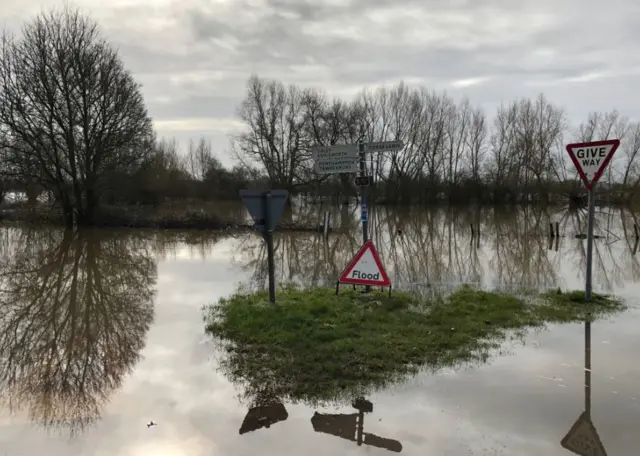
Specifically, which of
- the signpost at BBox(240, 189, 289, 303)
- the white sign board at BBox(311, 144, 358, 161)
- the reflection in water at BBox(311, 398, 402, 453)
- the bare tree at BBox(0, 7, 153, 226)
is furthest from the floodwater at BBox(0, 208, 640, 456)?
the bare tree at BBox(0, 7, 153, 226)

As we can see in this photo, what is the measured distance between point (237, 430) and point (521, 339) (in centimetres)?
415

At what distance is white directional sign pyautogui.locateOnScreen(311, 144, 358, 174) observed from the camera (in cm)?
879

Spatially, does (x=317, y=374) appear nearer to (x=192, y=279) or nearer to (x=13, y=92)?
(x=192, y=279)

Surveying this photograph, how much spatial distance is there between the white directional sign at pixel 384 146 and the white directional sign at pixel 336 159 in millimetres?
271

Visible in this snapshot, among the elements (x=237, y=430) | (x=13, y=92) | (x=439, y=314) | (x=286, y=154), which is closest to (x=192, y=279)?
(x=439, y=314)

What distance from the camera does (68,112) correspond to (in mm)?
27812

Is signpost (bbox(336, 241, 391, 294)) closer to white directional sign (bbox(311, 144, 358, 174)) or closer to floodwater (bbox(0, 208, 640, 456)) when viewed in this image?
white directional sign (bbox(311, 144, 358, 174))

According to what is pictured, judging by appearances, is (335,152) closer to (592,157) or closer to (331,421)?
Answer: (592,157)

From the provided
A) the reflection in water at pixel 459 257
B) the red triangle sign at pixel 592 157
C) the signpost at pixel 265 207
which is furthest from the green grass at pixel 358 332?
the reflection in water at pixel 459 257

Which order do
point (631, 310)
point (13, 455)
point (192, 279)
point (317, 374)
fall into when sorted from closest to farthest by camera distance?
point (13, 455) < point (317, 374) < point (631, 310) < point (192, 279)

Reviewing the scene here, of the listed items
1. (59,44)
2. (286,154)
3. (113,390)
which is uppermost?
(59,44)

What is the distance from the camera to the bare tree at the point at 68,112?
27141 millimetres

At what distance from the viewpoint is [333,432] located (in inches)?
159

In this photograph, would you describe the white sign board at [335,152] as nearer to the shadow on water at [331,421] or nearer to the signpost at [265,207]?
the signpost at [265,207]
